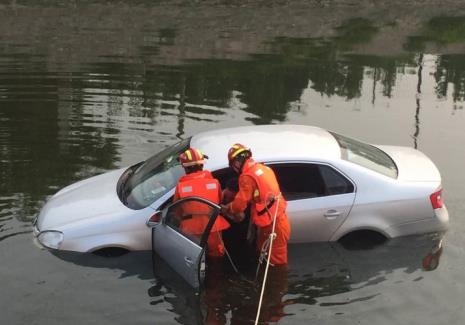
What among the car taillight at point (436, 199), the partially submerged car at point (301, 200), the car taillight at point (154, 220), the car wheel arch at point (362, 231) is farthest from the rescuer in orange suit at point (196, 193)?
the car taillight at point (436, 199)

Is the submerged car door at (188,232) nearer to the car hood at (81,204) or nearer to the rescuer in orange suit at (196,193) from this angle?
the rescuer in orange suit at (196,193)

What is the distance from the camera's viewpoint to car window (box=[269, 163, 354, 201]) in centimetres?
736

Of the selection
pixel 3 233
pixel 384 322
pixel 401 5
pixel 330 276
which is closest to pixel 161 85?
pixel 3 233

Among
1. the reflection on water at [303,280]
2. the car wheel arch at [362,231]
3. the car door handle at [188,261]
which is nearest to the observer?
the car door handle at [188,261]

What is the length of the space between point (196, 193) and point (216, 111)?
856cm

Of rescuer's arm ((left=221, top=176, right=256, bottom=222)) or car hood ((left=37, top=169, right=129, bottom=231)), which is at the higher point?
rescuer's arm ((left=221, top=176, right=256, bottom=222))

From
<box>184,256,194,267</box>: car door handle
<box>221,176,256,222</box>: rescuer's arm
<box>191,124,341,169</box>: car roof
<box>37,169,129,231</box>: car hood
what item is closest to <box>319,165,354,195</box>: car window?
<box>191,124,341,169</box>: car roof

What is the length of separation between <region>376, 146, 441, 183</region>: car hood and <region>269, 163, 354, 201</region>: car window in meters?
0.80

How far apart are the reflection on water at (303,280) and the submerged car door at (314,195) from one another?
0.40 meters

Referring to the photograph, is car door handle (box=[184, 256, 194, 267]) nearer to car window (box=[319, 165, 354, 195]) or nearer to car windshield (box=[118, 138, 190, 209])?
car windshield (box=[118, 138, 190, 209])

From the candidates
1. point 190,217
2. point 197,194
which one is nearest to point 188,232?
point 190,217

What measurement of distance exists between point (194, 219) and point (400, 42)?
21365mm

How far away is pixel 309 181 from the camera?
744 cm

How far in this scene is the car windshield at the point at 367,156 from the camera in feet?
25.0
